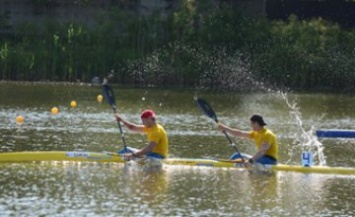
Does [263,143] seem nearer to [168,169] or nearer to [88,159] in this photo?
[168,169]

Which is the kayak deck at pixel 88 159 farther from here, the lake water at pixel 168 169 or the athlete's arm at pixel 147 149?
the athlete's arm at pixel 147 149

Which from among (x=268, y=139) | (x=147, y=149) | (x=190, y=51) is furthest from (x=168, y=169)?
(x=190, y=51)

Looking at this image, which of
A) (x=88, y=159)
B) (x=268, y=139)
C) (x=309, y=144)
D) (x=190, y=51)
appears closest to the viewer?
(x=268, y=139)

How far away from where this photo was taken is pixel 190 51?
62938mm

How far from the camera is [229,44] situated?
209 feet

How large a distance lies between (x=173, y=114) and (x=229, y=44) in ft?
77.9

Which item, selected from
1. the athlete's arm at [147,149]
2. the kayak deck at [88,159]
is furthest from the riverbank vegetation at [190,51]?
the athlete's arm at [147,149]

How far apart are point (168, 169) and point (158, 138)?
83 centimetres

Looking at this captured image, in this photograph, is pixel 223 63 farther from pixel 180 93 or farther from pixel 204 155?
pixel 204 155

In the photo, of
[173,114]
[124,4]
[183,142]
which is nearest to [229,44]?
[124,4]

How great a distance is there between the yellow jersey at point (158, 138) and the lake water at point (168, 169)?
1.74ft

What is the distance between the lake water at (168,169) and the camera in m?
19.5

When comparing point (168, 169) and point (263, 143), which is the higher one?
Answer: point (263, 143)

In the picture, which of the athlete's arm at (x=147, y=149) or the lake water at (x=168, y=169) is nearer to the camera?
the lake water at (x=168, y=169)
